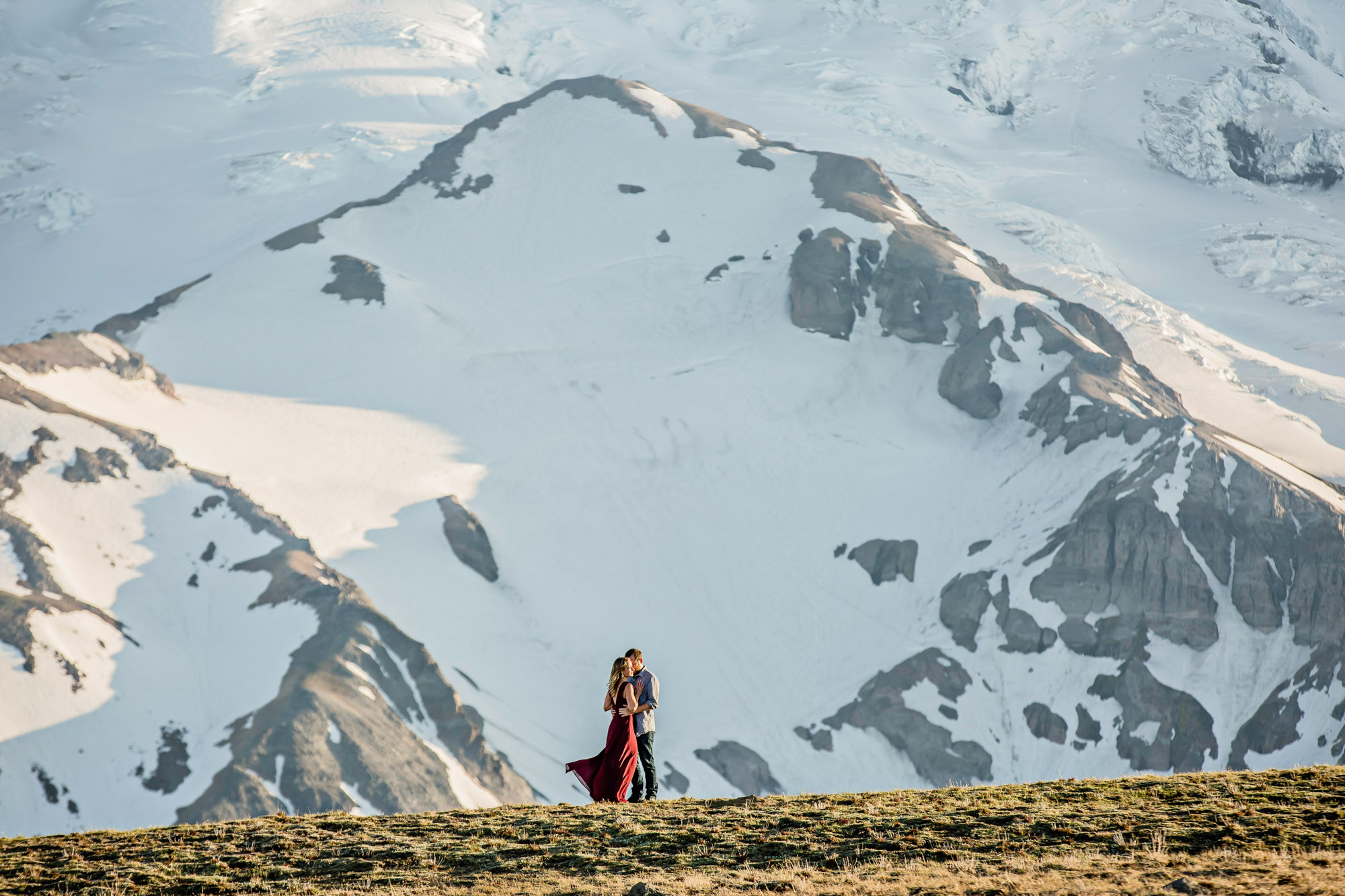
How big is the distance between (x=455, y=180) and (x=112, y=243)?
2620 inches

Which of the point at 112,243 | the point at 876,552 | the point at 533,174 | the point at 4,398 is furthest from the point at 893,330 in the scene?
the point at 112,243

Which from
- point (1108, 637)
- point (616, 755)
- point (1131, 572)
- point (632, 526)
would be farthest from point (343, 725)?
Answer: point (1131, 572)

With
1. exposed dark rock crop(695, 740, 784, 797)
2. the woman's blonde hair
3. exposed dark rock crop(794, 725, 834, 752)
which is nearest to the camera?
the woman's blonde hair

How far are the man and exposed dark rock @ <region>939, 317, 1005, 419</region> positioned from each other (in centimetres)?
9685

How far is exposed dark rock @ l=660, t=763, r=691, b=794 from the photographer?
8362 cm

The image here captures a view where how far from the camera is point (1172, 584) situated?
93.8 metres

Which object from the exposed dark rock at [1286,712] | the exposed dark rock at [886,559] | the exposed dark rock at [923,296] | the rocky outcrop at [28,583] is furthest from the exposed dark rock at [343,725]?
the exposed dark rock at [923,296]

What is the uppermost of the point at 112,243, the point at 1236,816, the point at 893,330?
the point at 1236,816

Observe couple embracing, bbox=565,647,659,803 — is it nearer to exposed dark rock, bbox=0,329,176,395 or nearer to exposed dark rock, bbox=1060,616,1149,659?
exposed dark rock, bbox=1060,616,1149,659

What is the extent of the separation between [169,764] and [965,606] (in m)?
59.1

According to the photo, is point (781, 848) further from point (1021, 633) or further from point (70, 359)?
point (70, 359)

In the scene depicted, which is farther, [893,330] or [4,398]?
[893,330]

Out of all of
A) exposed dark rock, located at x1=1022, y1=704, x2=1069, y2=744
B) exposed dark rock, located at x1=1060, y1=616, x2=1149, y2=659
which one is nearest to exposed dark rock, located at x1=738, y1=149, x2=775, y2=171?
exposed dark rock, located at x1=1060, y1=616, x2=1149, y2=659

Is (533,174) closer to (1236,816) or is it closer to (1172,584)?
(1172,584)
